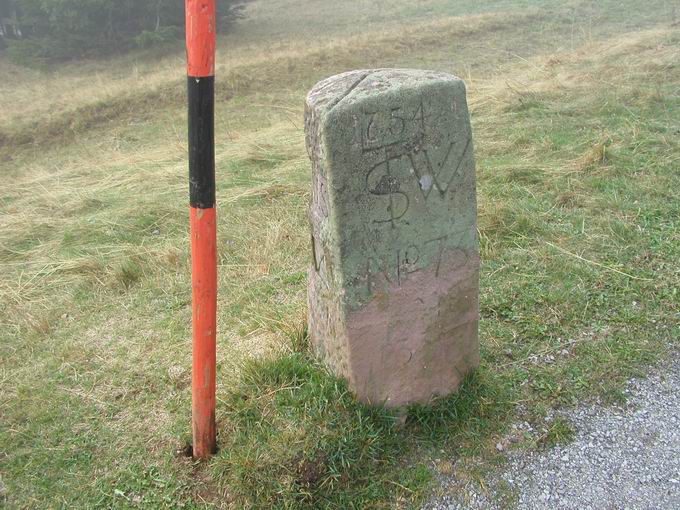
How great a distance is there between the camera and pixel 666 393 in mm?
2969

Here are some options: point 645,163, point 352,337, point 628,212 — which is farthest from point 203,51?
point 645,163

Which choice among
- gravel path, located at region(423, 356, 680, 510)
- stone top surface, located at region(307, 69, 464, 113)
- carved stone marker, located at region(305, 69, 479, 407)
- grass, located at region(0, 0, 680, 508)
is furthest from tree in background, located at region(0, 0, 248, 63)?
gravel path, located at region(423, 356, 680, 510)

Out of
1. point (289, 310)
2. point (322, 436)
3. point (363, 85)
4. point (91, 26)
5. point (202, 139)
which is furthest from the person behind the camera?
point (91, 26)

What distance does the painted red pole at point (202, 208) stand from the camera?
1.94 meters

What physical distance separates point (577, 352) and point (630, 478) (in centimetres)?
81

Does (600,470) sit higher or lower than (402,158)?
lower

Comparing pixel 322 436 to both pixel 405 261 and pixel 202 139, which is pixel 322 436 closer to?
pixel 405 261

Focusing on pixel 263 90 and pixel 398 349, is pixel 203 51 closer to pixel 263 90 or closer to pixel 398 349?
pixel 398 349

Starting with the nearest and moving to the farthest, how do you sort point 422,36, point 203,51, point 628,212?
point 203,51 < point 628,212 < point 422,36

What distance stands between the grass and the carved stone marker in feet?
0.68

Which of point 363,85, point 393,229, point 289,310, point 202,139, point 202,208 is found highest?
point 363,85

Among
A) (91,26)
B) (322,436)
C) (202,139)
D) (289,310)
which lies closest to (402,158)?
(202,139)

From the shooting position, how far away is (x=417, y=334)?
2.69 metres

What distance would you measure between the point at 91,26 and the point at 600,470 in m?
19.6
